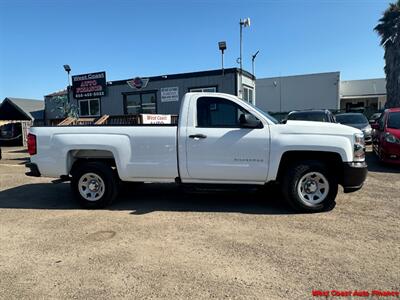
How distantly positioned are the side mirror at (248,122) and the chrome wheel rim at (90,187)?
2764mm

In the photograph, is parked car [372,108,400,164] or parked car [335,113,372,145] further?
parked car [335,113,372,145]

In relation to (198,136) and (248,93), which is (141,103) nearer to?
(248,93)

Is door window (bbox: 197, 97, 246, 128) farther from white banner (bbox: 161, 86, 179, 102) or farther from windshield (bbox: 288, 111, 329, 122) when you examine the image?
white banner (bbox: 161, 86, 179, 102)

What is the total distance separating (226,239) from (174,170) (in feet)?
5.62

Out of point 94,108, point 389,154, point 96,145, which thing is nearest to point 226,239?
point 96,145

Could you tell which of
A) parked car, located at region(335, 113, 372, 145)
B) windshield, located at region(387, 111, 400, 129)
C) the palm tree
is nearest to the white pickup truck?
Answer: windshield, located at region(387, 111, 400, 129)

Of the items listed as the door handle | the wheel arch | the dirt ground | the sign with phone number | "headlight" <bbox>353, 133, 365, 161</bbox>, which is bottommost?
the dirt ground

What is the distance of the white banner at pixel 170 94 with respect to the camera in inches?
693

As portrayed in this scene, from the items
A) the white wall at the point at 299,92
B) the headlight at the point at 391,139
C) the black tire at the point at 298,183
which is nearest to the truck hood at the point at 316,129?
the black tire at the point at 298,183

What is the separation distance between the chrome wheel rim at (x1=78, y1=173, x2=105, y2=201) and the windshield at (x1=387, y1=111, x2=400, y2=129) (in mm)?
8237

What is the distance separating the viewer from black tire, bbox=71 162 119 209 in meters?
5.82

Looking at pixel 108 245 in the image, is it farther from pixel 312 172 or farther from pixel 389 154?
pixel 389 154

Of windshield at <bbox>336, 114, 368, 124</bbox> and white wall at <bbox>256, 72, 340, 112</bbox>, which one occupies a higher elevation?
white wall at <bbox>256, 72, 340, 112</bbox>

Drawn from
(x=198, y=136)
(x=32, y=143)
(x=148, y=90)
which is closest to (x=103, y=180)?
(x=32, y=143)
